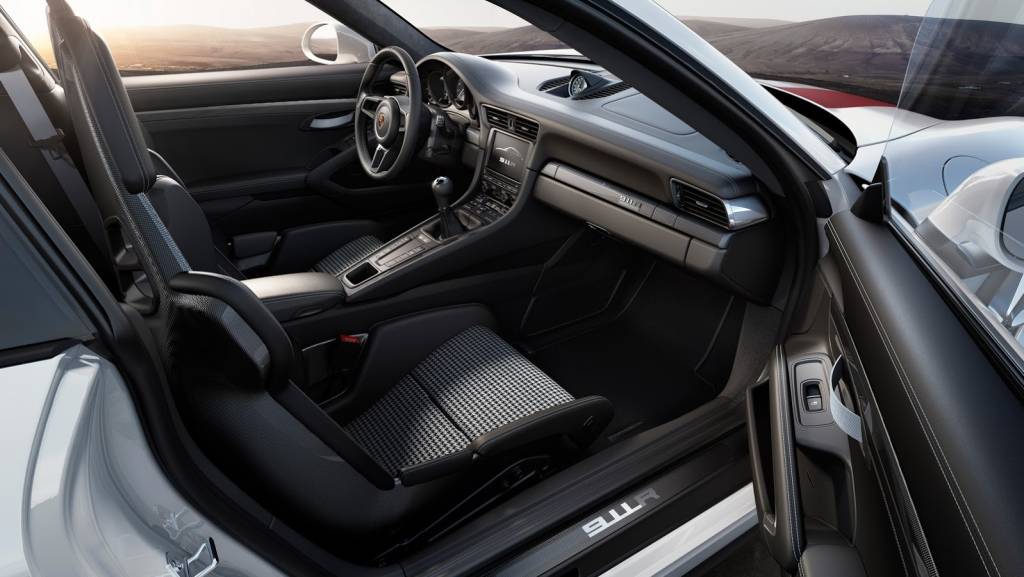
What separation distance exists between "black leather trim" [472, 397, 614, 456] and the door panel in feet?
1.28

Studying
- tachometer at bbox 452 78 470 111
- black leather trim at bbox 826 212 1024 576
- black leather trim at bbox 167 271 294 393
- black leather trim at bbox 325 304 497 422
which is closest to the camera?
black leather trim at bbox 826 212 1024 576

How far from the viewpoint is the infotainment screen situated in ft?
7.20

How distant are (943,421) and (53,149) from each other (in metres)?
1.59

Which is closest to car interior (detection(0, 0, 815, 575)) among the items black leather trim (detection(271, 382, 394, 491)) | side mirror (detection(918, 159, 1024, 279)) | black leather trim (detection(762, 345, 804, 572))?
black leather trim (detection(271, 382, 394, 491))

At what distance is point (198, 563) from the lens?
780 mm

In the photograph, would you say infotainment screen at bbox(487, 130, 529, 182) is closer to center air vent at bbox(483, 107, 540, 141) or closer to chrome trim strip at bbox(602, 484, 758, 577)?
center air vent at bbox(483, 107, 540, 141)

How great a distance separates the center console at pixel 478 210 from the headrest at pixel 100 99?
1042mm

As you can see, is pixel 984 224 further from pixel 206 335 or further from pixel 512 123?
pixel 512 123

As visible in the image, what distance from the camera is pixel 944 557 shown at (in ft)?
1.91

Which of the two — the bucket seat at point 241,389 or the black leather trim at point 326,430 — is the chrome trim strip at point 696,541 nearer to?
the bucket seat at point 241,389

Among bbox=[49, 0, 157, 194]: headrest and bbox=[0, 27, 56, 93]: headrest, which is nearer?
bbox=[49, 0, 157, 194]: headrest

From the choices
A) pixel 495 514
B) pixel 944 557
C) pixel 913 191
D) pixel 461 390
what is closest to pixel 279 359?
pixel 495 514

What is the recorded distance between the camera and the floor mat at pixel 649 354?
6.66 ft

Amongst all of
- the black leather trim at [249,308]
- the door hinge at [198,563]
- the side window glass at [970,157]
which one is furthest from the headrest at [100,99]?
the side window glass at [970,157]
